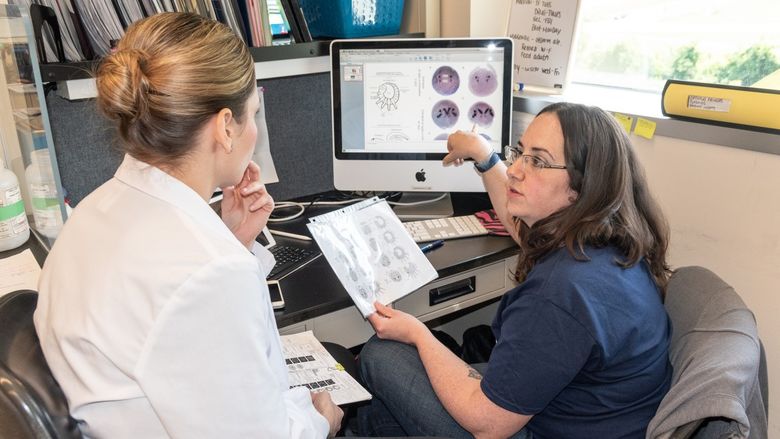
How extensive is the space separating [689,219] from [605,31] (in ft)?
2.48

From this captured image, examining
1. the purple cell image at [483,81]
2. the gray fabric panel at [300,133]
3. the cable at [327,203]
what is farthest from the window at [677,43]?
the gray fabric panel at [300,133]

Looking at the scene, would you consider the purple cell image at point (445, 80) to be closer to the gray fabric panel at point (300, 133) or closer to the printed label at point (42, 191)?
the gray fabric panel at point (300, 133)

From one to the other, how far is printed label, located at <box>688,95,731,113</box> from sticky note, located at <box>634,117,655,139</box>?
110mm

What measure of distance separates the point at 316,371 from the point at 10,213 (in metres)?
0.73

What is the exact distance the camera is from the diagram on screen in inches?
72.3

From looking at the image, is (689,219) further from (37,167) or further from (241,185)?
(37,167)

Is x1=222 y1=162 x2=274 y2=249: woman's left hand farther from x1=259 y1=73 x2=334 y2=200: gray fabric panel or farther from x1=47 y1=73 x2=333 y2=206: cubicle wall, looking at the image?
x1=259 y1=73 x2=334 y2=200: gray fabric panel

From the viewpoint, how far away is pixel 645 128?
1.63 meters

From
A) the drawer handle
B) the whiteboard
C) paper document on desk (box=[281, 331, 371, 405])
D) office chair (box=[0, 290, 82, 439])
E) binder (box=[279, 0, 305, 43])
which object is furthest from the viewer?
the whiteboard

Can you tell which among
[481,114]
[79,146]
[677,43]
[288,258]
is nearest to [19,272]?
[79,146]

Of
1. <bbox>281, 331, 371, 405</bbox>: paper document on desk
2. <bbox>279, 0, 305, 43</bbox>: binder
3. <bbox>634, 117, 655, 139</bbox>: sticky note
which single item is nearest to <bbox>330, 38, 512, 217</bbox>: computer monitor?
<bbox>279, 0, 305, 43</bbox>: binder

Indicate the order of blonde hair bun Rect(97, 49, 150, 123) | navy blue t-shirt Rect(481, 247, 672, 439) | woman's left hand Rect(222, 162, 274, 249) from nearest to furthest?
blonde hair bun Rect(97, 49, 150, 123) < navy blue t-shirt Rect(481, 247, 672, 439) < woman's left hand Rect(222, 162, 274, 249)

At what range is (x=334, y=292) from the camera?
1.42 metres

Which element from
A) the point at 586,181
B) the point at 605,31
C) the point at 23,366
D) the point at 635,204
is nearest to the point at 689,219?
the point at 635,204
